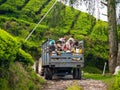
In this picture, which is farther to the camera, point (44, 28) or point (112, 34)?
point (44, 28)

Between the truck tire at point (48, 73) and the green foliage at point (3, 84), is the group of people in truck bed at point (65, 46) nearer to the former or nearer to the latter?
the truck tire at point (48, 73)

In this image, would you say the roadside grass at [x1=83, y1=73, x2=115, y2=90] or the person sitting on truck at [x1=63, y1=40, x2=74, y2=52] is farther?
the person sitting on truck at [x1=63, y1=40, x2=74, y2=52]

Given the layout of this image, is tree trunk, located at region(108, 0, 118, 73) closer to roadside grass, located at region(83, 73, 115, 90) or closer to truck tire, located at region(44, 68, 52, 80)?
roadside grass, located at region(83, 73, 115, 90)

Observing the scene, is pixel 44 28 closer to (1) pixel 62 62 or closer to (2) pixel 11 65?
(1) pixel 62 62

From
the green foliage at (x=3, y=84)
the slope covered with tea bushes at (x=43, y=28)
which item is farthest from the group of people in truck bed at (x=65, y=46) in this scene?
the slope covered with tea bushes at (x=43, y=28)

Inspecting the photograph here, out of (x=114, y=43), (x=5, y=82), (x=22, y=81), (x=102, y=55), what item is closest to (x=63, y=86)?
(x=22, y=81)

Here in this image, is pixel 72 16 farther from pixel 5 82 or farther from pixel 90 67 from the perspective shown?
pixel 5 82

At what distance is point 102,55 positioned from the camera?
46781 mm

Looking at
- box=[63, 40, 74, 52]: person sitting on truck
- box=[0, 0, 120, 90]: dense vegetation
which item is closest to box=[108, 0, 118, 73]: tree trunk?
box=[63, 40, 74, 52]: person sitting on truck

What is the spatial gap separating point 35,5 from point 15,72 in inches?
1735

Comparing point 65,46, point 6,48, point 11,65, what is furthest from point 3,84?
point 65,46

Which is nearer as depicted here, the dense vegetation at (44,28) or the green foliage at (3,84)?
the green foliage at (3,84)

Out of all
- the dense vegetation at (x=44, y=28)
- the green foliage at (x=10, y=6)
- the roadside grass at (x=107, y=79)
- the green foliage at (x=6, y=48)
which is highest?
the green foliage at (x=10, y=6)

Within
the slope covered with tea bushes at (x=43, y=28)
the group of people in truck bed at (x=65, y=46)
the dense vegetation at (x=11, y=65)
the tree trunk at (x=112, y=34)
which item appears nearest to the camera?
the dense vegetation at (x=11, y=65)
